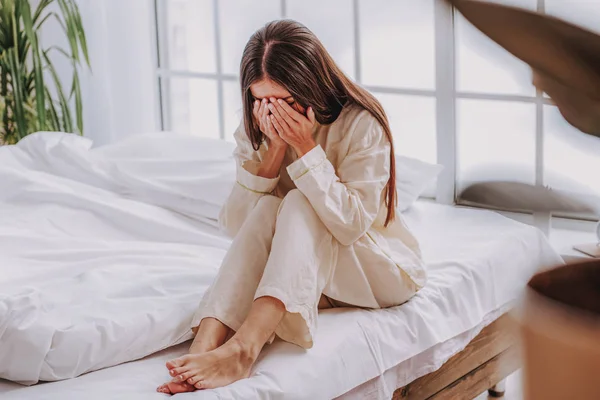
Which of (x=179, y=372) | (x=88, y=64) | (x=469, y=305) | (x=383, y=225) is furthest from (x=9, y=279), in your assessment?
(x=88, y=64)

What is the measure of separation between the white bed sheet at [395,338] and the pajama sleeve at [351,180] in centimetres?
22

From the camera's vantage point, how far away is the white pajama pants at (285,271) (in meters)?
1.70

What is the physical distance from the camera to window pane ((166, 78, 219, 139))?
12.1 feet

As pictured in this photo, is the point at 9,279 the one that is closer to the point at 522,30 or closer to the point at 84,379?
the point at 84,379

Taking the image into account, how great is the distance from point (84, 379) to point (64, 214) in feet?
3.30

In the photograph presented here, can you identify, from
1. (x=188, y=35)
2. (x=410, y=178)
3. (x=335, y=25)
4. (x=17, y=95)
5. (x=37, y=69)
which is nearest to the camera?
(x=410, y=178)

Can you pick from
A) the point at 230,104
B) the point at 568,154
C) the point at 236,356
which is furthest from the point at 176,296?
the point at 230,104

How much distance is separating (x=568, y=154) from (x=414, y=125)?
2.79m

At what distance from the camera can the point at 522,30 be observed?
238 millimetres

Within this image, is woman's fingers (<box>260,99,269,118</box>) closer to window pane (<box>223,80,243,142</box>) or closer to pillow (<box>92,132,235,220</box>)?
pillow (<box>92,132,235,220</box>)

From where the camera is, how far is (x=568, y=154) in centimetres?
25

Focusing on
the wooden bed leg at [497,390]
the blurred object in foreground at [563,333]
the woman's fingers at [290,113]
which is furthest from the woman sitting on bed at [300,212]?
the blurred object in foreground at [563,333]

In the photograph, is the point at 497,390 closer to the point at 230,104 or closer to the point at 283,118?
the point at 283,118

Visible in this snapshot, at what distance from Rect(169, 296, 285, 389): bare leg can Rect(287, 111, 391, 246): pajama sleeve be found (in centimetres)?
21
